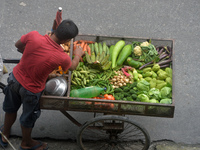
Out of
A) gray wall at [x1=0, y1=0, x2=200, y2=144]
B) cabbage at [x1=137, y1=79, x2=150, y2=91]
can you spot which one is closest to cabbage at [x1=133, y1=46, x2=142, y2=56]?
cabbage at [x1=137, y1=79, x2=150, y2=91]

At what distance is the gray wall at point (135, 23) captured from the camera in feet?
17.2

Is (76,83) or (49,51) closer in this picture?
(49,51)

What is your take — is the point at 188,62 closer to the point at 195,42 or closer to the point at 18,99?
the point at 195,42

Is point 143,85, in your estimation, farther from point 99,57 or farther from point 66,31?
→ point 66,31

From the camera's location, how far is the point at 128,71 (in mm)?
4262

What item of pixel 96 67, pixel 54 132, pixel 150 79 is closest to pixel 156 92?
pixel 150 79

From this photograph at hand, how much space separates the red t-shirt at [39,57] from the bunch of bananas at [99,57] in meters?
0.87

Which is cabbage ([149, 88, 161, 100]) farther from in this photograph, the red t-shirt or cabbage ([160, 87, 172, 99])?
the red t-shirt

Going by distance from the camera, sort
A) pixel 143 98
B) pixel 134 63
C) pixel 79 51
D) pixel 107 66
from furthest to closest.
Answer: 1. pixel 134 63
2. pixel 107 66
3. pixel 79 51
4. pixel 143 98

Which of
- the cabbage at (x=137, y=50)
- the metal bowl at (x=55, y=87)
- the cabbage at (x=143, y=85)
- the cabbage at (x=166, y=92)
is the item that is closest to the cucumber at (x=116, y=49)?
the cabbage at (x=137, y=50)

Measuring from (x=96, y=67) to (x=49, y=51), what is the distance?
1.18 m

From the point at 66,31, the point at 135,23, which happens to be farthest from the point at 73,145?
the point at 135,23

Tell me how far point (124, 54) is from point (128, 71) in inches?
10.3

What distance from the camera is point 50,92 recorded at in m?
3.53
